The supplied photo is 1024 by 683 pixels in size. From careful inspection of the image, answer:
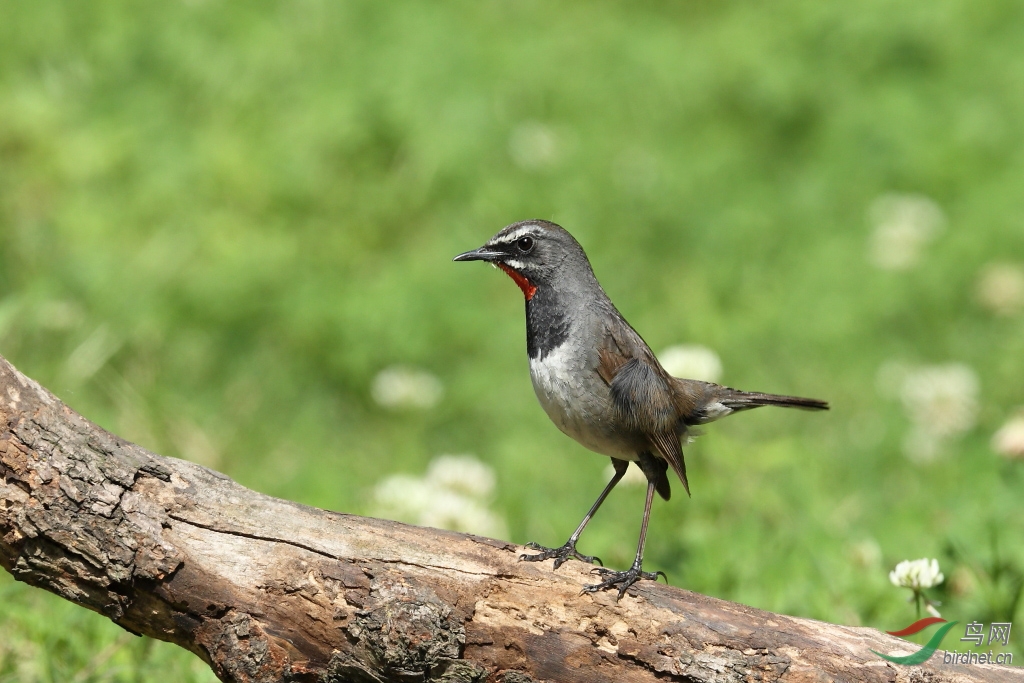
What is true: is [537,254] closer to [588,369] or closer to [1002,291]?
[588,369]

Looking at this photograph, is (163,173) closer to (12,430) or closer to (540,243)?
(540,243)

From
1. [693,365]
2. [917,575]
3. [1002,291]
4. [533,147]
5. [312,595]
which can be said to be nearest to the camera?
[312,595]

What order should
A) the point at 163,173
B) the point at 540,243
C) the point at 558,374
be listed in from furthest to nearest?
the point at 163,173 < the point at 540,243 < the point at 558,374

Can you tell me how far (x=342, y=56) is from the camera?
932 centimetres

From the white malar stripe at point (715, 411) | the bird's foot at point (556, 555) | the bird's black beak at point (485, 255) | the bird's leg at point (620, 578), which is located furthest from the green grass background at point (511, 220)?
the bird's black beak at point (485, 255)

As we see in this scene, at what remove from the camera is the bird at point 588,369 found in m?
4.36

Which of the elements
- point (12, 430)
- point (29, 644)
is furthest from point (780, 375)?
point (12, 430)

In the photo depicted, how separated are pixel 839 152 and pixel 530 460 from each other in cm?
479

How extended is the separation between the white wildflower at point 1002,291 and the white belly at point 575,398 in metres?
5.44

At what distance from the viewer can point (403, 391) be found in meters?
7.50

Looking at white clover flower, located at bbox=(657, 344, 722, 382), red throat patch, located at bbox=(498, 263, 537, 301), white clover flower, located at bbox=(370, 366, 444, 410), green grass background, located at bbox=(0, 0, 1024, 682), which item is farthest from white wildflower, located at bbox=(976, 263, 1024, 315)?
red throat patch, located at bbox=(498, 263, 537, 301)

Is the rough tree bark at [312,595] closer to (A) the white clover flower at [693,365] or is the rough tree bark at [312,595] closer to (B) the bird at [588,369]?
(B) the bird at [588,369]

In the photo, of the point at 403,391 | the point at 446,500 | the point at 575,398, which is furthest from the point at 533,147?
the point at 575,398

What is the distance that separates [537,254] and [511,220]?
3.88 meters
